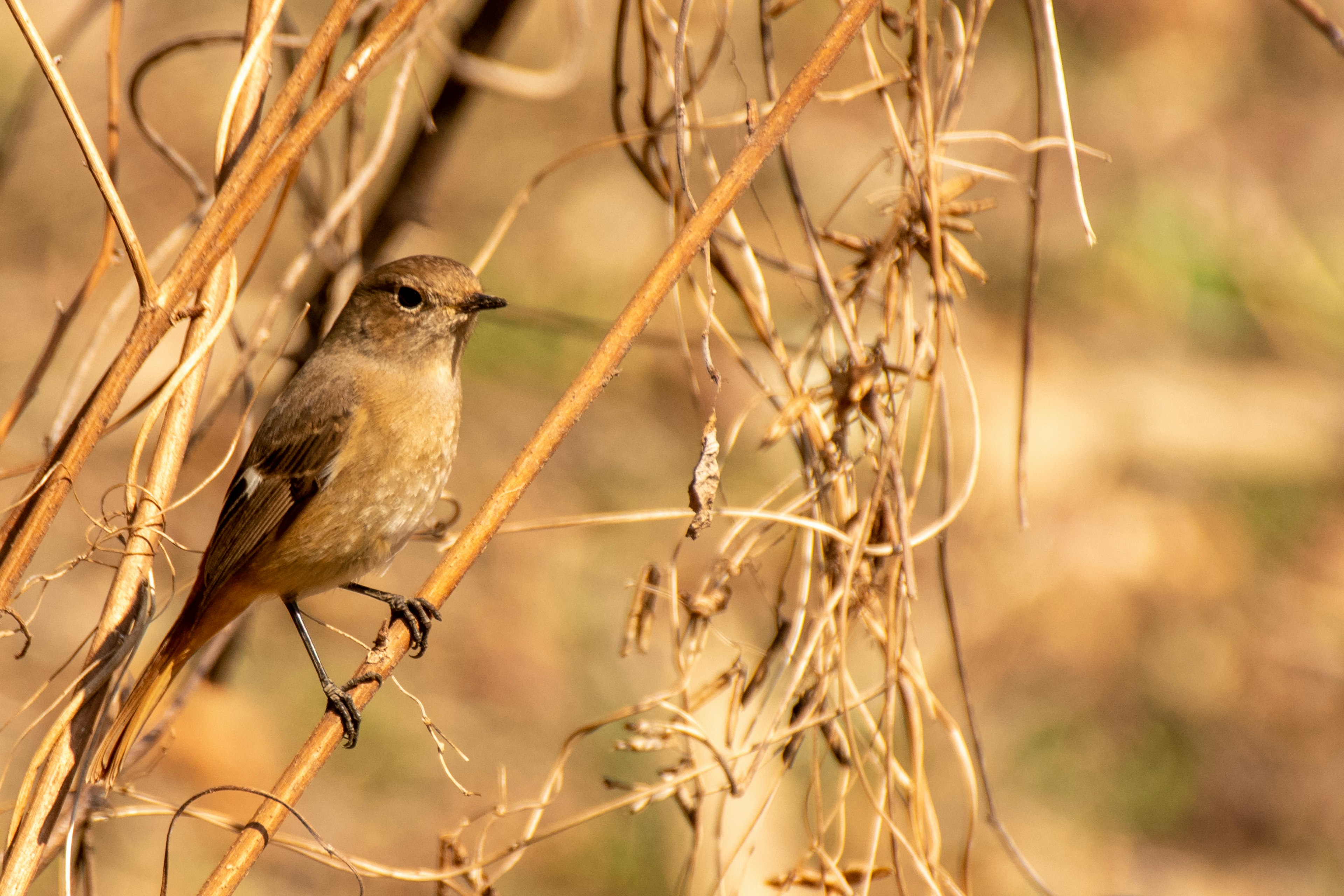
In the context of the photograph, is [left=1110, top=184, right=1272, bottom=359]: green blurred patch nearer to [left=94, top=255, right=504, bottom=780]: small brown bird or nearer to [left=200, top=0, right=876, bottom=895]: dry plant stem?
[left=94, top=255, right=504, bottom=780]: small brown bird

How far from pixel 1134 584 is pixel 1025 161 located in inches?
118

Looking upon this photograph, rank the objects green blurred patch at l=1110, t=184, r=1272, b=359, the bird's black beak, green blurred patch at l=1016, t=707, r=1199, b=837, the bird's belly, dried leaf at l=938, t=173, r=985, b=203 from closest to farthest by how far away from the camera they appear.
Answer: dried leaf at l=938, t=173, r=985, b=203, the bird's black beak, the bird's belly, green blurred patch at l=1016, t=707, r=1199, b=837, green blurred patch at l=1110, t=184, r=1272, b=359

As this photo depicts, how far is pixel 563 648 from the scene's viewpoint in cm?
587

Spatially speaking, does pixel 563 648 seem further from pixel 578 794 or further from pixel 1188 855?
pixel 1188 855

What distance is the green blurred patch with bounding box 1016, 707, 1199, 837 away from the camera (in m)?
5.61

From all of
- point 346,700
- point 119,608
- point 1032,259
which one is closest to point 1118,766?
point 1032,259

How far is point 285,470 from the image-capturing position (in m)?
3.67

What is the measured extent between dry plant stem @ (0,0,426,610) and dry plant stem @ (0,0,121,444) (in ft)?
1.47

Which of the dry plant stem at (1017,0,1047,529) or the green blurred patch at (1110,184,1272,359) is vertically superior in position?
the green blurred patch at (1110,184,1272,359)

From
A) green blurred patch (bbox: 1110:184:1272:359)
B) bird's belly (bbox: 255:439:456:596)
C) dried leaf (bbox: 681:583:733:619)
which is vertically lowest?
dried leaf (bbox: 681:583:733:619)

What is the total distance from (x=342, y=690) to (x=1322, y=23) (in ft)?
7.81

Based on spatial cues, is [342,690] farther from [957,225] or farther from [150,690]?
[957,225]

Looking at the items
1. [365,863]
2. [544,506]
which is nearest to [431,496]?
[365,863]

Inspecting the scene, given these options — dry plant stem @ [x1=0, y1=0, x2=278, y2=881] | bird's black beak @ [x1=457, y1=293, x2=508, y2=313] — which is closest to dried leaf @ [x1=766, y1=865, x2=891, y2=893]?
dry plant stem @ [x1=0, y1=0, x2=278, y2=881]
